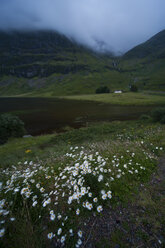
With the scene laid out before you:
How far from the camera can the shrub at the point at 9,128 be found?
733 inches

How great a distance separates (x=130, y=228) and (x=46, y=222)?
6.42 ft

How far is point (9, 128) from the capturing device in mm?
19328

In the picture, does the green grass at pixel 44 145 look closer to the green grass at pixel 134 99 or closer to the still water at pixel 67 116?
the still water at pixel 67 116

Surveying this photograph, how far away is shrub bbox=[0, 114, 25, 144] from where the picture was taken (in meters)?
18.6

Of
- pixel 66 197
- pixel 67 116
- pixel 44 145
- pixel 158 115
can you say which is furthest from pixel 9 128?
pixel 158 115

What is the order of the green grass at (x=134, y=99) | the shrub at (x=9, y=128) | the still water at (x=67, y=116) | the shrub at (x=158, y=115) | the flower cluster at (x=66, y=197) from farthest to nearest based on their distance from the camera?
1. the green grass at (x=134, y=99)
2. the still water at (x=67, y=116)
3. the shrub at (x=158, y=115)
4. the shrub at (x=9, y=128)
5. the flower cluster at (x=66, y=197)

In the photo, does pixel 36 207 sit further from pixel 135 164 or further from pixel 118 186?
pixel 135 164

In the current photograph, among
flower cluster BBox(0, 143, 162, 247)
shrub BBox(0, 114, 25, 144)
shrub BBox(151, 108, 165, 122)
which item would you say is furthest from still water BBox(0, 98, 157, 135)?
flower cluster BBox(0, 143, 162, 247)

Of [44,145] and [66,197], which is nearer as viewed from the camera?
[66,197]

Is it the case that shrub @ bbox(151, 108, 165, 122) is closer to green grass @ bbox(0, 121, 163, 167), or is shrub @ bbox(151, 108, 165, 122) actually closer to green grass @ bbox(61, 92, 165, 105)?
green grass @ bbox(0, 121, 163, 167)

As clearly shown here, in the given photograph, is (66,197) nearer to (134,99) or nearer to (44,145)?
(44,145)

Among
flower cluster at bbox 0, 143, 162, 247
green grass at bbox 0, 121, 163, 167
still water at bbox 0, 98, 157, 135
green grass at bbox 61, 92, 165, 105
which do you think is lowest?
still water at bbox 0, 98, 157, 135

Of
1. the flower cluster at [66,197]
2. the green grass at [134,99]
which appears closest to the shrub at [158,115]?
the flower cluster at [66,197]

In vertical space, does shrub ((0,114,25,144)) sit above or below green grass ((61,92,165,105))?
above
